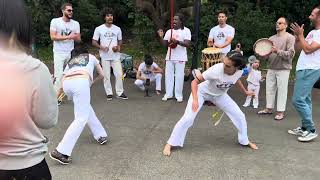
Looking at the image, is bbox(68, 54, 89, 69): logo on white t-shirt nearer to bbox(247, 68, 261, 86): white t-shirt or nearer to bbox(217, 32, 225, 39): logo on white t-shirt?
bbox(247, 68, 261, 86): white t-shirt

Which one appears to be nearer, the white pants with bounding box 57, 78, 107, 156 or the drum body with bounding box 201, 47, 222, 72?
the white pants with bounding box 57, 78, 107, 156

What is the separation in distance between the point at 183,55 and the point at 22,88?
255 inches

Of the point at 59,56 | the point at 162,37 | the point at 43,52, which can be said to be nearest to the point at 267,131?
the point at 162,37

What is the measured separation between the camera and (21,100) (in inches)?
80.5

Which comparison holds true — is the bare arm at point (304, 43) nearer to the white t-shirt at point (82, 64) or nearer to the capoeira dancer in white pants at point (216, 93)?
the capoeira dancer in white pants at point (216, 93)

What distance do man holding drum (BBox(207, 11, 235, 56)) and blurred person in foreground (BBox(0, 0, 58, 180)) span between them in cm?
645

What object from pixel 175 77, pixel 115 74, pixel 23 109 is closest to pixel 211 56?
pixel 175 77

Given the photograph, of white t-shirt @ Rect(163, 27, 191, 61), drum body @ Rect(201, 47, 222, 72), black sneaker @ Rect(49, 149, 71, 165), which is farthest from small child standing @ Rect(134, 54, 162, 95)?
black sneaker @ Rect(49, 149, 71, 165)

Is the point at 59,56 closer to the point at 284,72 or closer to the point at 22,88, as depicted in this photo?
the point at 284,72

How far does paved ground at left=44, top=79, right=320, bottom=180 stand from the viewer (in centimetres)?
505

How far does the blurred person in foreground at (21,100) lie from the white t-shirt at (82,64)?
317 cm

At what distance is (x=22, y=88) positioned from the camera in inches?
80.7

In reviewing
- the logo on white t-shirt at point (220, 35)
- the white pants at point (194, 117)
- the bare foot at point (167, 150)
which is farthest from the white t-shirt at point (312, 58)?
the logo on white t-shirt at point (220, 35)

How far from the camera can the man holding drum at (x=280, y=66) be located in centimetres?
694
